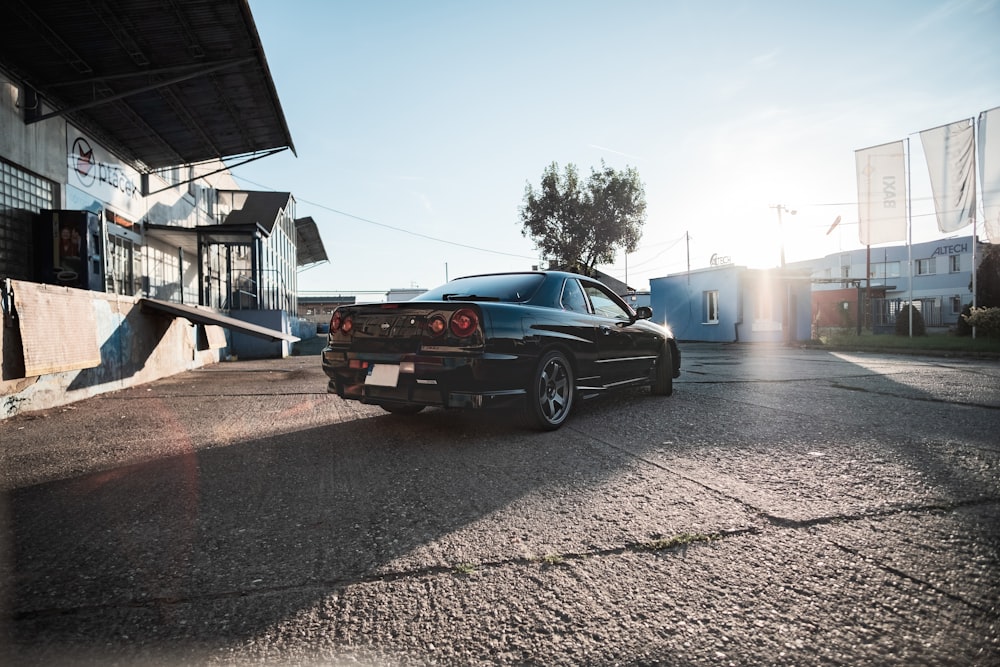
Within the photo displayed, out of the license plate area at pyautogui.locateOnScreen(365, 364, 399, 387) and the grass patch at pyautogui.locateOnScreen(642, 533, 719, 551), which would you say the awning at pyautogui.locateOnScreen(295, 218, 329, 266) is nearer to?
the license plate area at pyautogui.locateOnScreen(365, 364, 399, 387)

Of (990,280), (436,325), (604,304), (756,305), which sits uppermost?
(990,280)

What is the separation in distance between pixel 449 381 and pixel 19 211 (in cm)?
1097

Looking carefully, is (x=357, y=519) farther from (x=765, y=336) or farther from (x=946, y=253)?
(x=946, y=253)

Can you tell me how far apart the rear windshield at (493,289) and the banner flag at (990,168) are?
21257mm

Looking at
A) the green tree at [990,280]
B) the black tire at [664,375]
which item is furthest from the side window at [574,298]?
the green tree at [990,280]

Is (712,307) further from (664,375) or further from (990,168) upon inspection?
(664,375)

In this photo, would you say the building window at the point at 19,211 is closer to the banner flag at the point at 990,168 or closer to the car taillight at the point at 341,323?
the car taillight at the point at 341,323

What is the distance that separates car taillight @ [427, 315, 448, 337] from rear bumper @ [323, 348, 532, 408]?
0.20 meters

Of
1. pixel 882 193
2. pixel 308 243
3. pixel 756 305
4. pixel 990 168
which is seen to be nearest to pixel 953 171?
pixel 990 168

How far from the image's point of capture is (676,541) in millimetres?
2127

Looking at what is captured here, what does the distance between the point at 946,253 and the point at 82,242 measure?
53401 mm

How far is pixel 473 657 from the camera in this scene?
1407mm

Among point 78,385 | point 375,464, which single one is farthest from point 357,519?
point 78,385

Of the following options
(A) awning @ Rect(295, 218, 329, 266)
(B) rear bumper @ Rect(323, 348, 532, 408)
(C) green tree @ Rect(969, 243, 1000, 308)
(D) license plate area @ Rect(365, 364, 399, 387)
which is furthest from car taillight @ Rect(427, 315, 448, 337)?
(A) awning @ Rect(295, 218, 329, 266)
